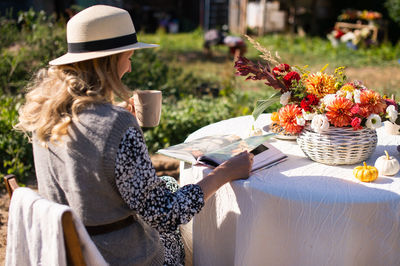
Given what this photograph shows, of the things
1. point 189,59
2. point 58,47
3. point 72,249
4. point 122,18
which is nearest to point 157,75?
point 58,47

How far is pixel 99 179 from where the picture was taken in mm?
1625

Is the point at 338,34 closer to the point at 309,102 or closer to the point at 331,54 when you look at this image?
the point at 331,54

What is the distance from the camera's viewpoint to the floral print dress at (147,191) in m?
1.61

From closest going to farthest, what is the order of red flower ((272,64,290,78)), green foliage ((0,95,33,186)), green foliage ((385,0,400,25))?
red flower ((272,64,290,78)) → green foliage ((0,95,33,186)) → green foliage ((385,0,400,25))

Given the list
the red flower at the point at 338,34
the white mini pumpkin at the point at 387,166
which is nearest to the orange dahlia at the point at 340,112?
the white mini pumpkin at the point at 387,166

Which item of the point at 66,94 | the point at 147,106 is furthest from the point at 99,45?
the point at 147,106

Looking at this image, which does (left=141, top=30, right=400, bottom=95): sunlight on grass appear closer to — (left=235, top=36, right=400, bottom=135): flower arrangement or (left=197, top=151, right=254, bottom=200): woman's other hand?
(left=235, top=36, right=400, bottom=135): flower arrangement

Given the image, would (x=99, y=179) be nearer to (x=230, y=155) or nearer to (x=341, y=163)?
(x=230, y=155)

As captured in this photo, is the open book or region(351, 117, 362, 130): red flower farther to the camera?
the open book

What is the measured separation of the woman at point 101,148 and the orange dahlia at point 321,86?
60 centimetres

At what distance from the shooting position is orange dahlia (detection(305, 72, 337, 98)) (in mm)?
1988

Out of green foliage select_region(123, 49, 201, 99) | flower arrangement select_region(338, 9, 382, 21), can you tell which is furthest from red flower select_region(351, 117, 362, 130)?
flower arrangement select_region(338, 9, 382, 21)

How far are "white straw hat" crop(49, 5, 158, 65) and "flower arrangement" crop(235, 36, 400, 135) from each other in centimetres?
60

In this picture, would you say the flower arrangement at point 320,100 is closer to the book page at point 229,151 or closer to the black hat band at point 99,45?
the book page at point 229,151
